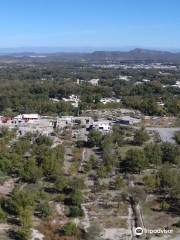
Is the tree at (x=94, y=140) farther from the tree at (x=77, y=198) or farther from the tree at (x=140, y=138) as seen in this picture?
the tree at (x=77, y=198)

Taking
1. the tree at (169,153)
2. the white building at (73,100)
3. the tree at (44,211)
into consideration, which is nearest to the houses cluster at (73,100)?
the white building at (73,100)

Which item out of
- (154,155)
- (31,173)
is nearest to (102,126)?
(154,155)

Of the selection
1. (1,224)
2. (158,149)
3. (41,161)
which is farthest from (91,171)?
(1,224)

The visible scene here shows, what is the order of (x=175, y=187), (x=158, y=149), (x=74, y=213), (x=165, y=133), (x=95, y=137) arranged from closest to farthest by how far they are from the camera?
1. (x=74, y=213)
2. (x=175, y=187)
3. (x=158, y=149)
4. (x=95, y=137)
5. (x=165, y=133)

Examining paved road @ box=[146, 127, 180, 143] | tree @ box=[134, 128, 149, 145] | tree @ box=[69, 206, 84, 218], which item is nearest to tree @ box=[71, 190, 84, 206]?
tree @ box=[69, 206, 84, 218]

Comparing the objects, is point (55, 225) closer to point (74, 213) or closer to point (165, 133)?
point (74, 213)

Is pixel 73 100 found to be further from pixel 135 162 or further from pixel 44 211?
pixel 44 211

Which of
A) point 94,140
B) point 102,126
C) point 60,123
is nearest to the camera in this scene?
point 94,140
